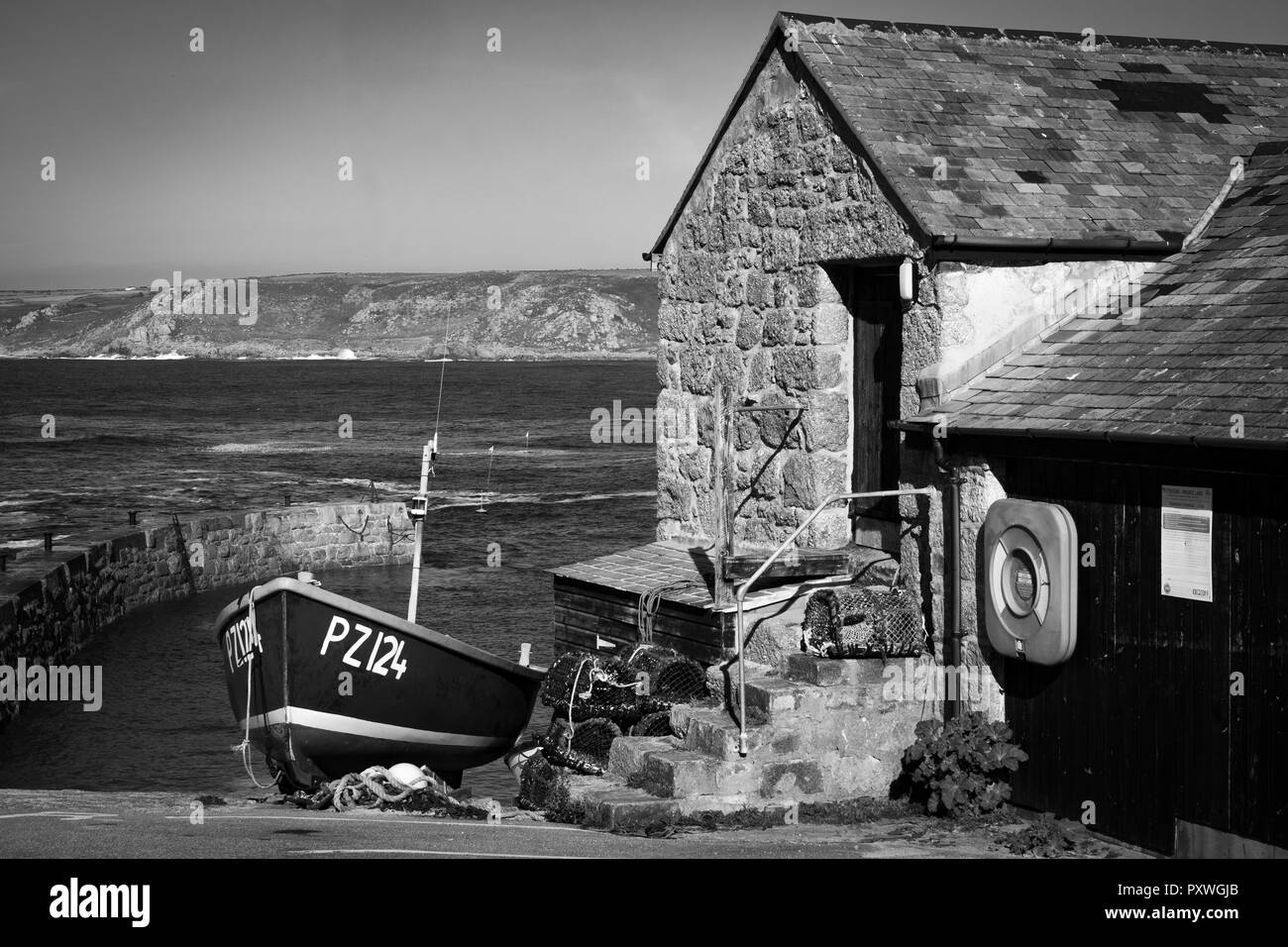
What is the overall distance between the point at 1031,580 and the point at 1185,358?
184 cm

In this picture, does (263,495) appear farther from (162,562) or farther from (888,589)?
(888,589)

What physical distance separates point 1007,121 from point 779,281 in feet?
7.75

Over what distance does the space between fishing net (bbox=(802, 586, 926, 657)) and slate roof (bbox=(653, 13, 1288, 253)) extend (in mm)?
2887

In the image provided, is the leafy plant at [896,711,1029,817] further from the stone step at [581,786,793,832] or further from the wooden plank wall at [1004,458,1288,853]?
the stone step at [581,786,793,832]

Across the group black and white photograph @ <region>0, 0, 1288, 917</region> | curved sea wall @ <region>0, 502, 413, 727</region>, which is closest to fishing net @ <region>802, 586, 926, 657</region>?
black and white photograph @ <region>0, 0, 1288, 917</region>

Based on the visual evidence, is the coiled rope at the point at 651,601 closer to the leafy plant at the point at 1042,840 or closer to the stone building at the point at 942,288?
the stone building at the point at 942,288

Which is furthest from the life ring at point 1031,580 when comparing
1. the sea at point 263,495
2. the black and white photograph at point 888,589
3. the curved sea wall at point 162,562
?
the curved sea wall at point 162,562

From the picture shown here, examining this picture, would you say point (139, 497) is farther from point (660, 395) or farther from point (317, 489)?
point (660, 395)

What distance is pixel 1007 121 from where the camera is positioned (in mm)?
12562

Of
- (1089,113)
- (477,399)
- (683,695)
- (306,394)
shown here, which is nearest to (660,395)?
(683,695)

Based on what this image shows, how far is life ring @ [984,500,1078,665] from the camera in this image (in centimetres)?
1009

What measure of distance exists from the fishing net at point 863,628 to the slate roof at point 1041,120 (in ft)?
9.47

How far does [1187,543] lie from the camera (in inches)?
371

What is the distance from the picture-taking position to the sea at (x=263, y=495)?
A: 19.3 meters
